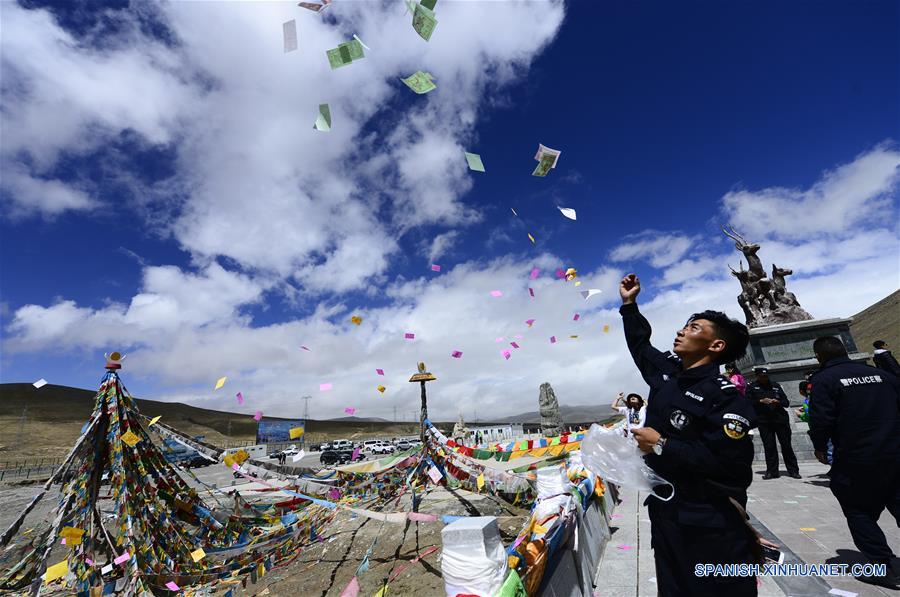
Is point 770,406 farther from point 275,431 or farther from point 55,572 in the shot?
point 275,431

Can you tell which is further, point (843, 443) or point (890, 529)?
point (890, 529)

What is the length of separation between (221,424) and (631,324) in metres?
112

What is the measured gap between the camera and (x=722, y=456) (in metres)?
2.16

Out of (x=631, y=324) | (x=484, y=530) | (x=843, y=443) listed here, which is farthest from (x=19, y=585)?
(x=843, y=443)

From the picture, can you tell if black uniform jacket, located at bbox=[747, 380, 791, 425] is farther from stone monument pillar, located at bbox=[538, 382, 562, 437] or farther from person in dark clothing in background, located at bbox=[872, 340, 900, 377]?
stone monument pillar, located at bbox=[538, 382, 562, 437]

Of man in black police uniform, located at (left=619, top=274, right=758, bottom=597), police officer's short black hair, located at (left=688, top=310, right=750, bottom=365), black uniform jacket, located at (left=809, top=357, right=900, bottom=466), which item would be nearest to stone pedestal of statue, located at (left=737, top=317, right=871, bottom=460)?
black uniform jacket, located at (left=809, top=357, right=900, bottom=466)

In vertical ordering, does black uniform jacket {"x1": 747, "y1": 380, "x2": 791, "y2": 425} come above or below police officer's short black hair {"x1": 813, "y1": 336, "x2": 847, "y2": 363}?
below

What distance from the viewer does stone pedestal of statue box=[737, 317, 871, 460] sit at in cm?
1230

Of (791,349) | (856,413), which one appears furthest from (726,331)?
(791,349)

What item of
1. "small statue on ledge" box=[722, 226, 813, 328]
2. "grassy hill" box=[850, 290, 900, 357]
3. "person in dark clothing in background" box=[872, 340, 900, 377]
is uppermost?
"grassy hill" box=[850, 290, 900, 357]

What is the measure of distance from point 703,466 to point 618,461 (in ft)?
1.58

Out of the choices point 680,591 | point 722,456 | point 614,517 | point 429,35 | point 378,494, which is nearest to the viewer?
point 722,456

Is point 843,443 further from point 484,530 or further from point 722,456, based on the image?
point 484,530

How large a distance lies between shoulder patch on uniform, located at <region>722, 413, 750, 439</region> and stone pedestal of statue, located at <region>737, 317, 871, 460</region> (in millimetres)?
12897
